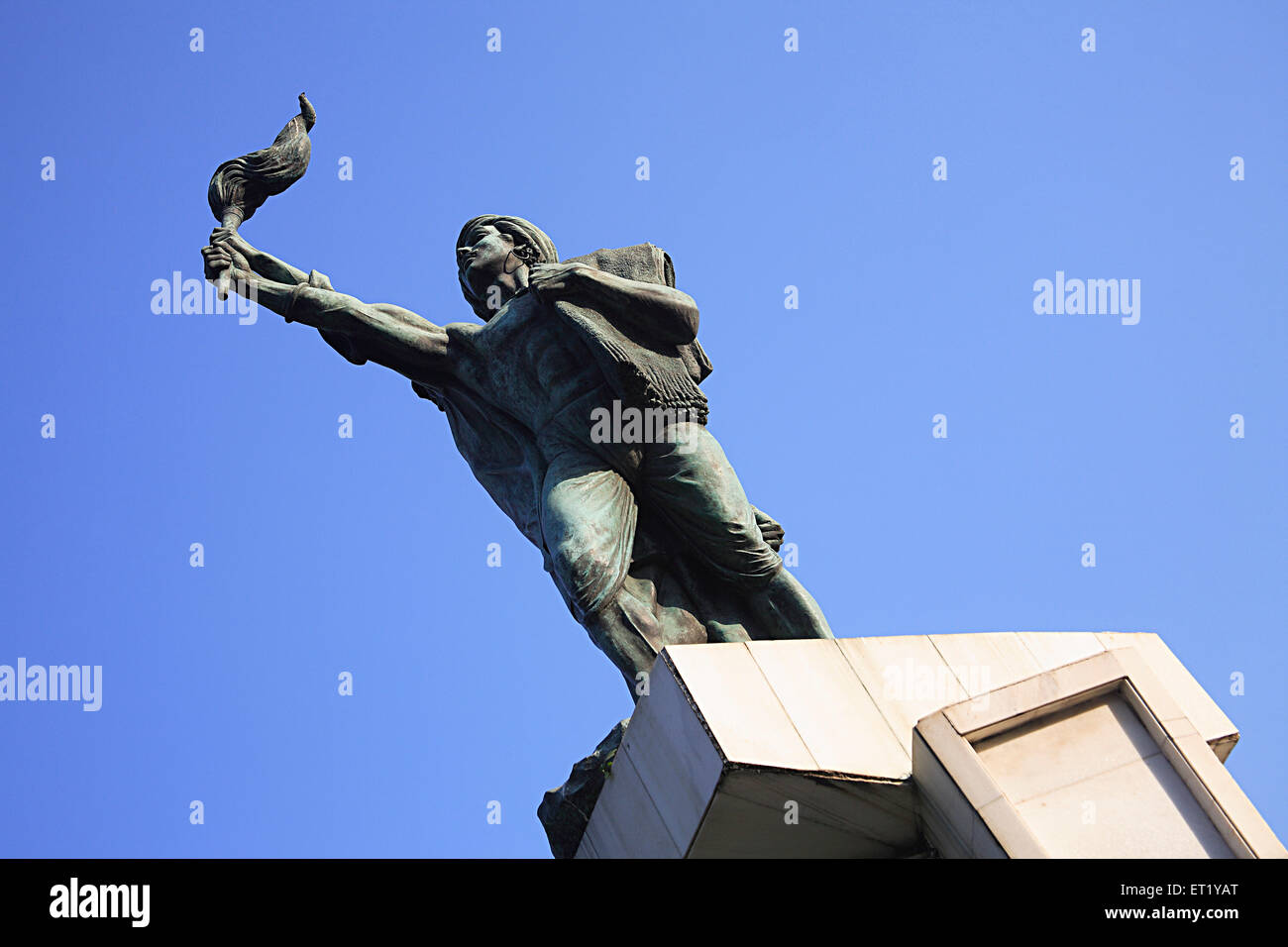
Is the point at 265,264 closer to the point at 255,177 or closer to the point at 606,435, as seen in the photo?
the point at 255,177

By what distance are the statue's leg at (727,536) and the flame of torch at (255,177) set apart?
11.3 feet

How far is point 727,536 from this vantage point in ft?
33.9

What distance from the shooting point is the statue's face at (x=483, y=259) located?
11.2 meters

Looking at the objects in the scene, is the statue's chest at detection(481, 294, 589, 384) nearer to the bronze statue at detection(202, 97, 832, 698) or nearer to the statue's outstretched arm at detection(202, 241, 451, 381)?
the bronze statue at detection(202, 97, 832, 698)

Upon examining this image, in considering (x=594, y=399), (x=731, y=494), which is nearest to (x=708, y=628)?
(x=731, y=494)

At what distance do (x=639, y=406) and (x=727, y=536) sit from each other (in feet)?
3.24

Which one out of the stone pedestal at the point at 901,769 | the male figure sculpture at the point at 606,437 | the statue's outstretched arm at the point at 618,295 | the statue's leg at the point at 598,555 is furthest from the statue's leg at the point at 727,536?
the stone pedestal at the point at 901,769

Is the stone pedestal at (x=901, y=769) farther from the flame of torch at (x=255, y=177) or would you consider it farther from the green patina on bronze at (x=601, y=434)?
the flame of torch at (x=255, y=177)

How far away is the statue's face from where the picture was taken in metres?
11.2

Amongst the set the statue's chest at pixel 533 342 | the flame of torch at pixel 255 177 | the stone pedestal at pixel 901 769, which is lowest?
the stone pedestal at pixel 901 769

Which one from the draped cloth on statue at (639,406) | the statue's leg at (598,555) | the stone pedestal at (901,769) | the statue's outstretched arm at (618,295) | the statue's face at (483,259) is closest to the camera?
the stone pedestal at (901,769)

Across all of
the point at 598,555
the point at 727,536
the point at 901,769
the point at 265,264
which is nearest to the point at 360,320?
the point at 265,264
